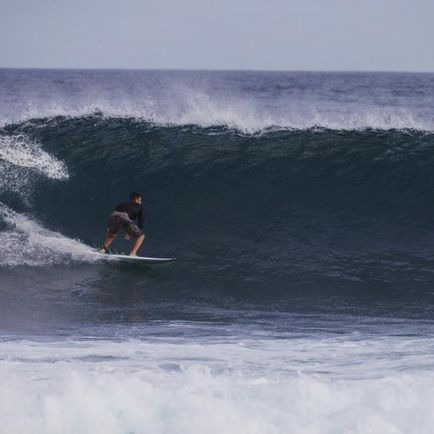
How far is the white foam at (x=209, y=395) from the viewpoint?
777cm

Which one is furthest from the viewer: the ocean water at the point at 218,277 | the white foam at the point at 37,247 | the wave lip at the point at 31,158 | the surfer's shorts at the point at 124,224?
the wave lip at the point at 31,158

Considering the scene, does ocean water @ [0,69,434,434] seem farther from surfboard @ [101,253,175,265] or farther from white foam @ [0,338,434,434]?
surfboard @ [101,253,175,265]

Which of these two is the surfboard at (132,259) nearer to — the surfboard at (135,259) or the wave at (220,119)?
the surfboard at (135,259)

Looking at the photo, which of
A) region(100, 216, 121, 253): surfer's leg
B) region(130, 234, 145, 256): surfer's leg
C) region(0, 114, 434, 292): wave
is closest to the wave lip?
region(0, 114, 434, 292): wave

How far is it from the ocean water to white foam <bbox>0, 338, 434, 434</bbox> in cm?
2

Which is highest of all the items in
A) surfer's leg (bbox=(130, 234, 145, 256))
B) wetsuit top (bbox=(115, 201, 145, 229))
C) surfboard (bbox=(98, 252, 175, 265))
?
wetsuit top (bbox=(115, 201, 145, 229))

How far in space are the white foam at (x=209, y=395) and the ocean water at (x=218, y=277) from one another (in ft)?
0.06

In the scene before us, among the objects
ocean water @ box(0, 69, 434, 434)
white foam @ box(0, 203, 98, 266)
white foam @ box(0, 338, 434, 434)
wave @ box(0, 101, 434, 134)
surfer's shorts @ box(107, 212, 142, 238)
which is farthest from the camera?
wave @ box(0, 101, 434, 134)

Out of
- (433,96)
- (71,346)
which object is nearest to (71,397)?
(71,346)

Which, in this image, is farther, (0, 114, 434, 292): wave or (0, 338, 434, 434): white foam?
(0, 114, 434, 292): wave

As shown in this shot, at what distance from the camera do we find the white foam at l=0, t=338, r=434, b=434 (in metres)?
7.77

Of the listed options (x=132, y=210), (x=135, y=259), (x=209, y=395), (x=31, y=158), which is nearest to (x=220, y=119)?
(x=31, y=158)

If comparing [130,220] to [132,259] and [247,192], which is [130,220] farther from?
[247,192]

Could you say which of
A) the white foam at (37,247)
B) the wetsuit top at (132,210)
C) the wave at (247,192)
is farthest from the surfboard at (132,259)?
the wave at (247,192)
